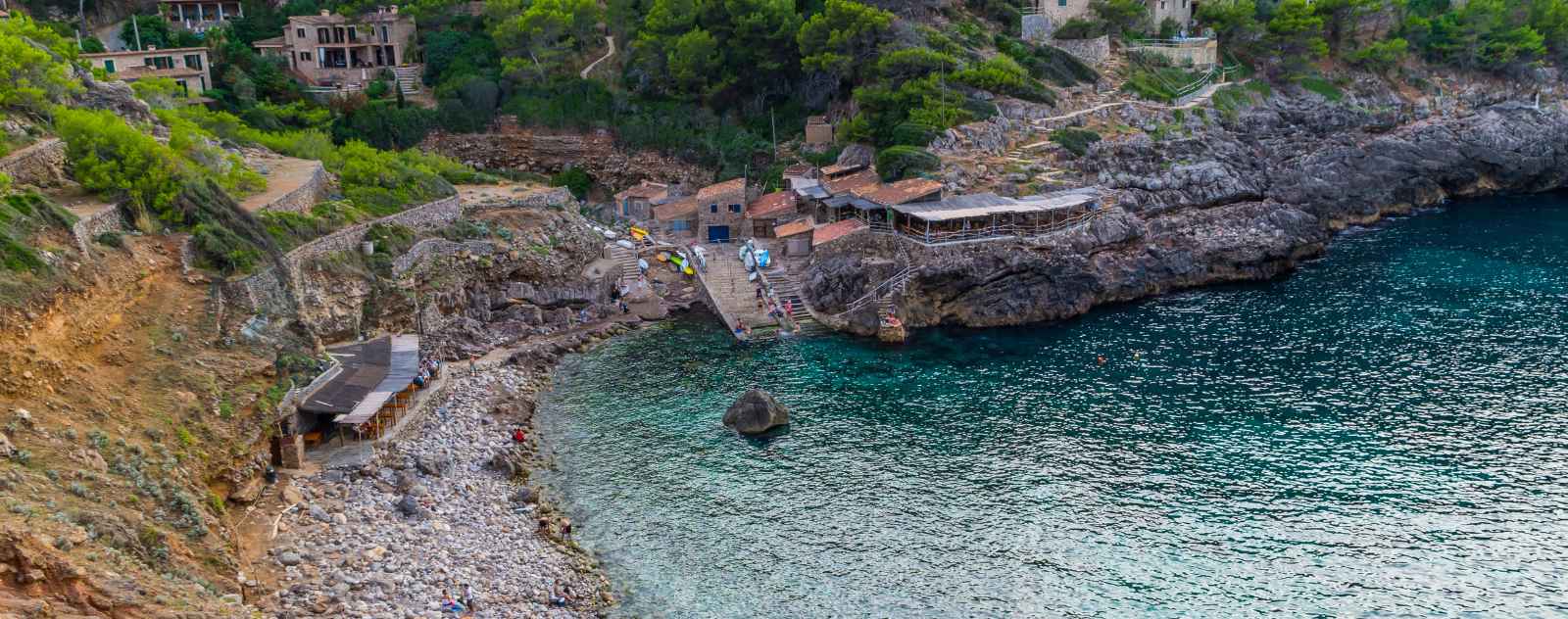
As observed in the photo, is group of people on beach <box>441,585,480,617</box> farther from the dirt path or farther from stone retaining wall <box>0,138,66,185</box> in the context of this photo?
stone retaining wall <box>0,138,66,185</box>

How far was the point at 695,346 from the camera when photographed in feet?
224

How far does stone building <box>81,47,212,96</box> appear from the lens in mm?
92375

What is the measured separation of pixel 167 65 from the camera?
98.2 m

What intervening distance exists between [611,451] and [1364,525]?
3230cm

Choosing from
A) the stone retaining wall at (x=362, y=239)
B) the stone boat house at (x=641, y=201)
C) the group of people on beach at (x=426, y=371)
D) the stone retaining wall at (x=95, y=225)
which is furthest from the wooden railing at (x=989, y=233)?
the stone retaining wall at (x=95, y=225)

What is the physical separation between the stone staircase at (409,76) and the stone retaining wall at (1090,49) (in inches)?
2341

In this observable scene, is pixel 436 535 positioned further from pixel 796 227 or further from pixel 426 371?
pixel 796 227

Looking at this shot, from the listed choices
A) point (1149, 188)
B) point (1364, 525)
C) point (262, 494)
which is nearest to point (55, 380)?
point (262, 494)

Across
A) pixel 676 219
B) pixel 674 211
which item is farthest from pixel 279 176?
pixel 674 211

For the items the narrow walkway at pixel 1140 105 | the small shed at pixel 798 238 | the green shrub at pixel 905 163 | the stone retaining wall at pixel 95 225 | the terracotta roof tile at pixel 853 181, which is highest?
the narrow walkway at pixel 1140 105

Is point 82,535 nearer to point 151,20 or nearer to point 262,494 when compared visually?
point 262,494

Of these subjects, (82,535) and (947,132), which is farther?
(947,132)

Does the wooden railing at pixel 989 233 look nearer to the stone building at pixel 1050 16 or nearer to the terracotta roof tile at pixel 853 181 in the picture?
the terracotta roof tile at pixel 853 181

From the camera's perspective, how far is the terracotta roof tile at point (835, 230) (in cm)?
7631
